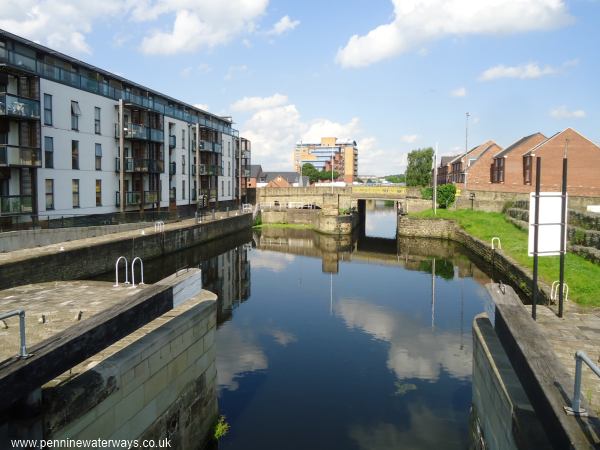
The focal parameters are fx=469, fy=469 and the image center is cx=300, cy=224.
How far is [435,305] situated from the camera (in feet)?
76.5

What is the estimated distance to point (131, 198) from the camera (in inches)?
1501

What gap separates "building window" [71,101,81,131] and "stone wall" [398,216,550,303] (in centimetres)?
2911

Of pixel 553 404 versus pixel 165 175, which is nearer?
pixel 553 404

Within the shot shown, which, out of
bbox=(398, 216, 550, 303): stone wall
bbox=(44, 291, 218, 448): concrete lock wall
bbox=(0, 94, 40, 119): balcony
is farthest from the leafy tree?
bbox=(44, 291, 218, 448): concrete lock wall

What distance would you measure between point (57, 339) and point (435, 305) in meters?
19.8

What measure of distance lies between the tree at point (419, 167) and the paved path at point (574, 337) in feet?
300

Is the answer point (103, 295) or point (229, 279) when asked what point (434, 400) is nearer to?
point (103, 295)

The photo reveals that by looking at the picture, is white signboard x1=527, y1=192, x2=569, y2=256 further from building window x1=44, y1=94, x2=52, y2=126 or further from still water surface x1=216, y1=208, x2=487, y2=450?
building window x1=44, y1=94, x2=52, y2=126

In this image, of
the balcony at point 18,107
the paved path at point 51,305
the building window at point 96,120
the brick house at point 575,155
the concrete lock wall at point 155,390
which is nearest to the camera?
the concrete lock wall at point 155,390

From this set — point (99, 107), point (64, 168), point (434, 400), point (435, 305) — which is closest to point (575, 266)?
point (435, 305)

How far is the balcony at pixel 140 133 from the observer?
37.5m

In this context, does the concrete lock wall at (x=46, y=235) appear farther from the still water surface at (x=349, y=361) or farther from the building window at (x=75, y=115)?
the still water surface at (x=349, y=361)

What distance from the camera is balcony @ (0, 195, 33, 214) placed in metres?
24.5

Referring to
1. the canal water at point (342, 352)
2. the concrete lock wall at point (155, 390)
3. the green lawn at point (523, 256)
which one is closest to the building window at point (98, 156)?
the canal water at point (342, 352)
